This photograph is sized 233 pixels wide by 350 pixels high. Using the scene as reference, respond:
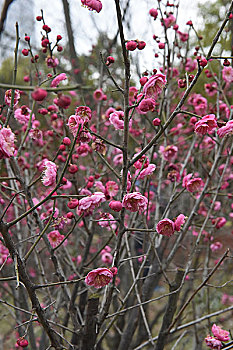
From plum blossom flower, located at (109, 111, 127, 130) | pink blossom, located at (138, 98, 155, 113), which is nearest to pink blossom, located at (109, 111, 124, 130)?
plum blossom flower, located at (109, 111, 127, 130)

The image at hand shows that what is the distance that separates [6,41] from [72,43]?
846 mm

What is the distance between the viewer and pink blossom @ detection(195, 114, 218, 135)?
1.30m

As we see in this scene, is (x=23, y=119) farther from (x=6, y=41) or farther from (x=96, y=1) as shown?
(x=6, y=41)

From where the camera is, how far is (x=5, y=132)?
0.94 metres

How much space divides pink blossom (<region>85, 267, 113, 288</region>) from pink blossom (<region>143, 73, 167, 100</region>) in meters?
0.65

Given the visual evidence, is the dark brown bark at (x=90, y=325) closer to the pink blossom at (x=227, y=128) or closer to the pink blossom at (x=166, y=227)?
the pink blossom at (x=166, y=227)

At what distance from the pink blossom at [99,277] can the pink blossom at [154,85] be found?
0.65 m

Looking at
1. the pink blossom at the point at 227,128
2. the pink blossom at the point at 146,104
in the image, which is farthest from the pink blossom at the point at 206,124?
the pink blossom at the point at 146,104

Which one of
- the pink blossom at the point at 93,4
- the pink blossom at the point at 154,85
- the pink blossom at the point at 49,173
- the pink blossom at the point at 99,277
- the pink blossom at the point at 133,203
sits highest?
the pink blossom at the point at 93,4

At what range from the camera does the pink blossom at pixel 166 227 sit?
1223 millimetres

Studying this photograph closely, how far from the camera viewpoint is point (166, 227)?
4.06 ft

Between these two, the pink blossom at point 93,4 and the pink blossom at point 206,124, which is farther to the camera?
the pink blossom at point 206,124

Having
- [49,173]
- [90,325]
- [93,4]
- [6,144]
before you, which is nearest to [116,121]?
[49,173]

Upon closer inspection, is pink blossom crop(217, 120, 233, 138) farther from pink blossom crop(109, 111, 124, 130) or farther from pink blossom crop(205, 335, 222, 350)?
pink blossom crop(205, 335, 222, 350)
